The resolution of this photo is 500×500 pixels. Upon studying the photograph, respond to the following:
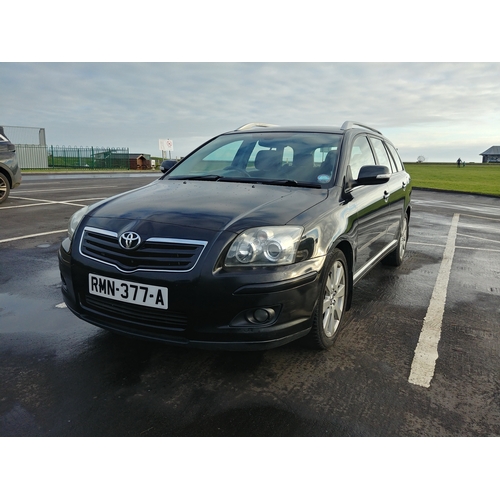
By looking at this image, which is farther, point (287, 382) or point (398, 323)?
point (398, 323)

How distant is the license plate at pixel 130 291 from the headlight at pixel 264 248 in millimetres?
433

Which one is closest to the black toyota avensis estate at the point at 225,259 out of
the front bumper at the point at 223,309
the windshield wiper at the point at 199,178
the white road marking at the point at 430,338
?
the front bumper at the point at 223,309

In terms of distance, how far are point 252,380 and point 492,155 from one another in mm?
155642

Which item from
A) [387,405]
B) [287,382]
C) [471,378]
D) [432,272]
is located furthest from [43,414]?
[432,272]

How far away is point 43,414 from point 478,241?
7736 millimetres

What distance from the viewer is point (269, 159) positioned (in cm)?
395

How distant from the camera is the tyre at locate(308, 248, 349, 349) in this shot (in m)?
2.96

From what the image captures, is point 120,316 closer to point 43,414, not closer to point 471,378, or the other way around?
point 43,414

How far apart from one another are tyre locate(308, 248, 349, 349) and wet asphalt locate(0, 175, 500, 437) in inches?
5.4

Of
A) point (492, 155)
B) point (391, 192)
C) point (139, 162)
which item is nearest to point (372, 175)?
point (391, 192)

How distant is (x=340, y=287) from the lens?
3357mm

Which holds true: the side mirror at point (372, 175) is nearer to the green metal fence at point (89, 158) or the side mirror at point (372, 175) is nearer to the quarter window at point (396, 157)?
the quarter window at point (396, 157)
